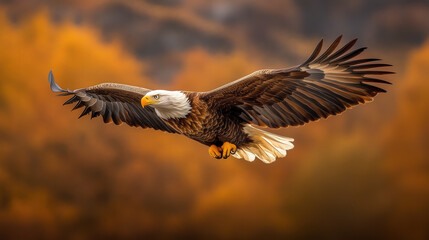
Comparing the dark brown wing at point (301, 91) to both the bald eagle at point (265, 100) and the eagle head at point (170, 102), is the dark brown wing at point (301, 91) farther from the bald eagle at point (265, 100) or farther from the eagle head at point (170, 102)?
the eagle head at point (170, 102)

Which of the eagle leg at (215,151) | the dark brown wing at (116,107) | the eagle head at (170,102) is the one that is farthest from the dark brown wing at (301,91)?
the dark brown wing at (116,107)

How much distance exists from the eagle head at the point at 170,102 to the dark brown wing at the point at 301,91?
11 centimetres

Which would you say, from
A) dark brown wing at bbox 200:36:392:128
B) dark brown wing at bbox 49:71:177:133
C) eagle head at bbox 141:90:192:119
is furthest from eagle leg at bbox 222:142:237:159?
dark brown wing at bbox 49:71:177:133

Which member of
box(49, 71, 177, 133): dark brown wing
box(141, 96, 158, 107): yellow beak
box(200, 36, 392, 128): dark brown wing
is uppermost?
box(49, 71, 177, 133): dark brown wing

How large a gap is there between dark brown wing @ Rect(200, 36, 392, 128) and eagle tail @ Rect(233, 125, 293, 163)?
0.22 m

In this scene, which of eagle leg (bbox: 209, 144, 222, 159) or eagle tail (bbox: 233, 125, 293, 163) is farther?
eagle tail (bbox: 233, 125, 293, 163)

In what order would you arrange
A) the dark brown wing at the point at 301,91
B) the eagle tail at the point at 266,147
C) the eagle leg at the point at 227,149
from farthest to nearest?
1. the eagle tail at the point at 266,147
2. the eagle leg at the point at 227,149
3. the dark brown wing at the point at 301,91

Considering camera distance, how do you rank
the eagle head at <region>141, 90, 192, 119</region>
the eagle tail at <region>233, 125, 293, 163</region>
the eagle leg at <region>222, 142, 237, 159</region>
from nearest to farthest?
the eagle head at <region>141, 90, 192, 119</region> → the eagle leg at <region>222, 142, 237, 159</region> → the eagle tail at <region>233, 125, 293, 163</region>

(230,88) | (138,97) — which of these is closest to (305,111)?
(230,88)

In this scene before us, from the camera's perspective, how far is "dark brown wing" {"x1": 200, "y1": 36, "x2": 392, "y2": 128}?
2297 mm

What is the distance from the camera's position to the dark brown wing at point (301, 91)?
2.30 meters

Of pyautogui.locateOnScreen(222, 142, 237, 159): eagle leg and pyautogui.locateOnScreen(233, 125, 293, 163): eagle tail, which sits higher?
pyautogui.locateOnScreen(233, 125, 293, 163): eagle tail

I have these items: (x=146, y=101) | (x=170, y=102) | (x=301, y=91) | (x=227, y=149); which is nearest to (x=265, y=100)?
(x=301, y=91)

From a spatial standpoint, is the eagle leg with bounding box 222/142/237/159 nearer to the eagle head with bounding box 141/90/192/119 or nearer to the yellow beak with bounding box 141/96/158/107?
the eagle head with bounding box 141/90/192/119
